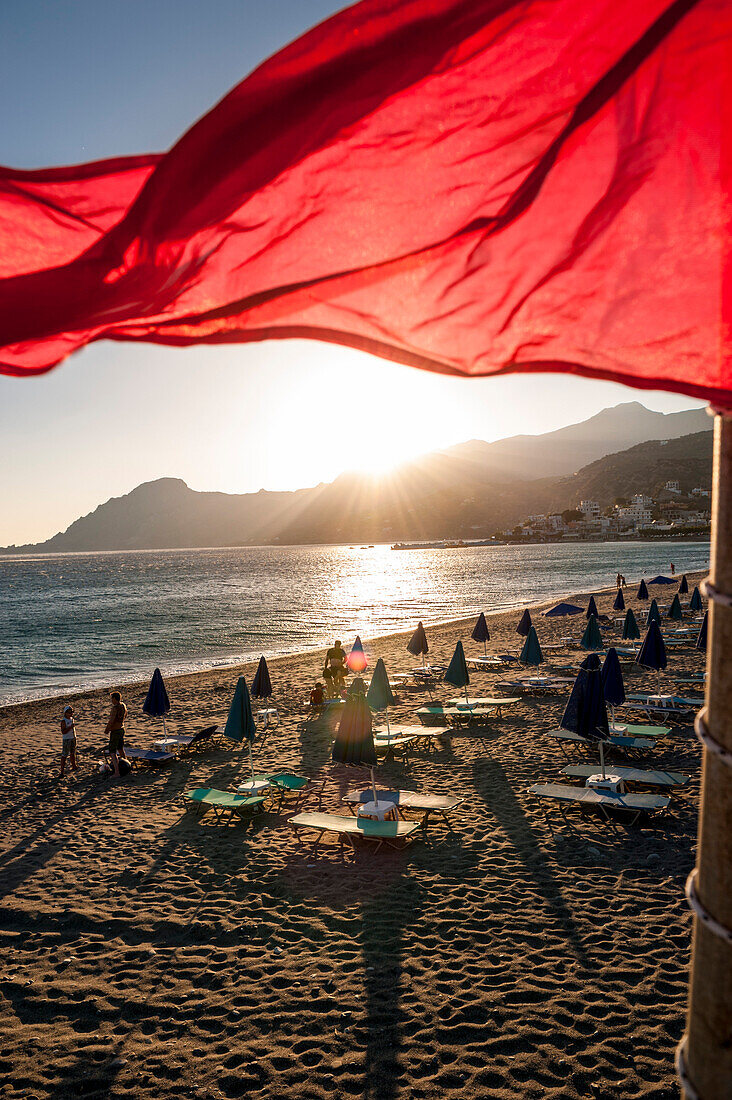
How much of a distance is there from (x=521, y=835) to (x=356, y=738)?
286 cm

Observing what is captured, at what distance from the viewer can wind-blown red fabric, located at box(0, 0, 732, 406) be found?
1669mm

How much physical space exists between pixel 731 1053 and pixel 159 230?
2.54m

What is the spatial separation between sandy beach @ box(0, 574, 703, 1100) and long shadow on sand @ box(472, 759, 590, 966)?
40 millimetres

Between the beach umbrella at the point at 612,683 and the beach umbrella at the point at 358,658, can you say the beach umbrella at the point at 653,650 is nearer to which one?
the beach umbrella at the point at 612,683

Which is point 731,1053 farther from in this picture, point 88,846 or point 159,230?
point 88,846

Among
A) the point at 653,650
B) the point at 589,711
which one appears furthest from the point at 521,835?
the point at 653,650

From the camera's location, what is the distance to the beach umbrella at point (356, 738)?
33.8ft

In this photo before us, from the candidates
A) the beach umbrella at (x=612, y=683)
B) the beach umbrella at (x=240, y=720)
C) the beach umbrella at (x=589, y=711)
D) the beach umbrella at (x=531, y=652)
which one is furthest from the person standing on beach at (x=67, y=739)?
the beach umbrella at (x=531, y=652)

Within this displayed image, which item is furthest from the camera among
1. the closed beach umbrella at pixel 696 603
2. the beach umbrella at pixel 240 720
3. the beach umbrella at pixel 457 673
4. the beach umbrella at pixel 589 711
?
the closed beach umbrella at pixel 696 603

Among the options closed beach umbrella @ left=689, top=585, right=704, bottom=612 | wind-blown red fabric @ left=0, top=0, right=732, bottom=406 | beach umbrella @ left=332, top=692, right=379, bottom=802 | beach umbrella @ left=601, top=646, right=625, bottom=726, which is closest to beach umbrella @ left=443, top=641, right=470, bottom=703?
beach umbrella @ left=601, top=646, right=625, bottom=726

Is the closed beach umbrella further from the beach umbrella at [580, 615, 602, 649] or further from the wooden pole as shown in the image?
the wooden pole

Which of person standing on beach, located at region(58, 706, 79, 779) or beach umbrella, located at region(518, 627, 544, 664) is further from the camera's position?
beach umbrella, located at region(518, 627, 544, 664)

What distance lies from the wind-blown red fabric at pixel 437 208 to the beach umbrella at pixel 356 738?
29.1 feet

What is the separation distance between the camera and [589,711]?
11.3 meters
